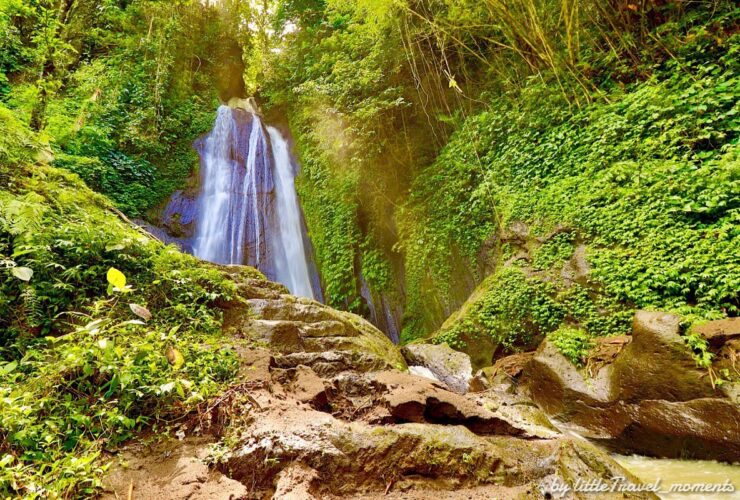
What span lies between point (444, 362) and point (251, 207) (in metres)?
9.52

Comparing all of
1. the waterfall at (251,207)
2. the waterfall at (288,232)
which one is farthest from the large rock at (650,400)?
the waterfall at (251,207)

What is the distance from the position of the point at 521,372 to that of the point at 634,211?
285 centimetres

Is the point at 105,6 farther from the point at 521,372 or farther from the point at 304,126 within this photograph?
the point at 521,372

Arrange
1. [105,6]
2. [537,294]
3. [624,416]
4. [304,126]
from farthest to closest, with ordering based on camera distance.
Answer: [304,126] → [105,6] → [537,294] → [624,416]

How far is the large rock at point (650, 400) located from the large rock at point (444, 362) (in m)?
1.20

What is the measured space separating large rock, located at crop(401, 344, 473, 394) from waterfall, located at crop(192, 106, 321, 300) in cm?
609

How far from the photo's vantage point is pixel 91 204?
470 cm

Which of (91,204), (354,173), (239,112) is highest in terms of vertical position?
(239,112)

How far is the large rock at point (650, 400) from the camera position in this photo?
327cm

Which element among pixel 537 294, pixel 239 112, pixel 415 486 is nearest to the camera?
pixel 415 486

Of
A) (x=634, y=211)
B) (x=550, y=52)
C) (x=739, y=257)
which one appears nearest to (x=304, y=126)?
(x=550, y=52)

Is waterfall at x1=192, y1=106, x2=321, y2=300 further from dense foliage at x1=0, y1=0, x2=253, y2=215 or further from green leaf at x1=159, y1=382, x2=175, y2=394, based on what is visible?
green leaf at x1=159, y1=382, x2=175, y2=394

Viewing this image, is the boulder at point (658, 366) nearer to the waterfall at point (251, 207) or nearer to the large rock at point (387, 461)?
the large rock at point (387, 461)

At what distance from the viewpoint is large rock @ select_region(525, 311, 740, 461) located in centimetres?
327
